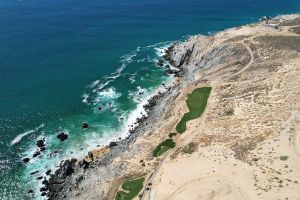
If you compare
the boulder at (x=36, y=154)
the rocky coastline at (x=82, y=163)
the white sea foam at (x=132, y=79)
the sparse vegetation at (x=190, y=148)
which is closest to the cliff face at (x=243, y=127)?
the sparse vegetation at (x=190, y=148)

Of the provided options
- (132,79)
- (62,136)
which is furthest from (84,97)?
(62,136)

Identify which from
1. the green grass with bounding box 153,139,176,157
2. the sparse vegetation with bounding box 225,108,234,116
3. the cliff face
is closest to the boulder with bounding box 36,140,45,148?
the green grass with bounding box 153,139,176,157

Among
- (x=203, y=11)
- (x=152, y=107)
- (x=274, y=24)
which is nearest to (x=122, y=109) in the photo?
(x=152, y=107)

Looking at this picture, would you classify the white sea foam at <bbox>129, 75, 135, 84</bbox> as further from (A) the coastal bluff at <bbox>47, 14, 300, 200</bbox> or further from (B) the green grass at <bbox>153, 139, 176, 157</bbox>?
(B) the green grass at <bbox>153, 139, 176, 157</bbox>

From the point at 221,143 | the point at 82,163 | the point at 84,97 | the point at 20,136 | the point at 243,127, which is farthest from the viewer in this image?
the point at 84,97

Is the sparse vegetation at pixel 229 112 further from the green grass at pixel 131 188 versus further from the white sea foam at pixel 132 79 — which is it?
the white sea foam at pixel 132 79

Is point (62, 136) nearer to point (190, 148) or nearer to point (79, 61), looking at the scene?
point (190, 148)
